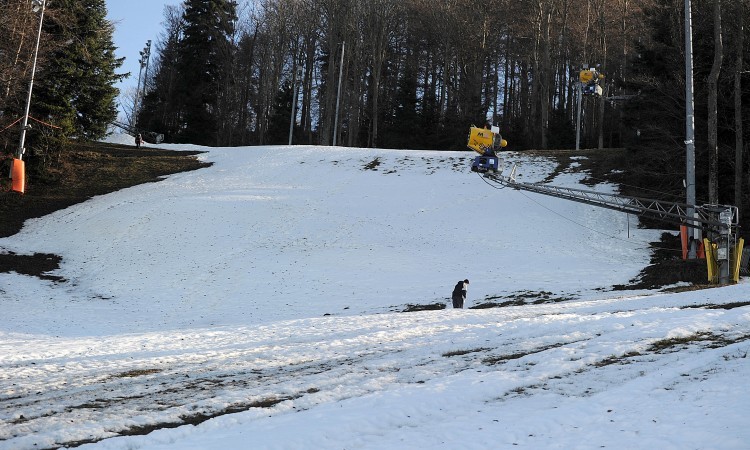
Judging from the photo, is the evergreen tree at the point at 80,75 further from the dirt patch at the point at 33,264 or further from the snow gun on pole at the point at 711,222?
the snow gun on pole at the point at 711,222

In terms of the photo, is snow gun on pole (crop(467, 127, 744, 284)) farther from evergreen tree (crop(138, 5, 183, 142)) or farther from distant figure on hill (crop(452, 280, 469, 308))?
evergreen tree (crop(138, 5, 183, 142))

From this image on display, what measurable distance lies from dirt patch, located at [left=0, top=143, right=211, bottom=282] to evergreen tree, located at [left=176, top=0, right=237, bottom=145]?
14.6 metres

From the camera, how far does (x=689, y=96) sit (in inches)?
914

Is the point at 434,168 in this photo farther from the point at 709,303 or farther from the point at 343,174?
the point at 709,303

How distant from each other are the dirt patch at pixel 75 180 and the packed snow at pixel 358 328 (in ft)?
3.97

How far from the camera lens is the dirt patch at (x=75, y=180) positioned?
97.9 ft

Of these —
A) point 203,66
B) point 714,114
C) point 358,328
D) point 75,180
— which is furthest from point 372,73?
point 358,328

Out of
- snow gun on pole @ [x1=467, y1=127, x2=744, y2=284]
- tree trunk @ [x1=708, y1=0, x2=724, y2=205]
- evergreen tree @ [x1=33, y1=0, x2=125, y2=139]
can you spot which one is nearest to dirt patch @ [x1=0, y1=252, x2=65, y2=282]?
evergreen tree @ [x1=33, y1=0, x2=125, y2=139]

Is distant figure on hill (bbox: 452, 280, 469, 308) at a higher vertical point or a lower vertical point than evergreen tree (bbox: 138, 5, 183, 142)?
lower

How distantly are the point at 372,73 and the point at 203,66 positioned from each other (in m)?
17.8

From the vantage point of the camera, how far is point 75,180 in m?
42.5

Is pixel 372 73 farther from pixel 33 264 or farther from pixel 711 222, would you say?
pixel 711 222

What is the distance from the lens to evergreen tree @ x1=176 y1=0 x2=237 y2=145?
6719 centimetres

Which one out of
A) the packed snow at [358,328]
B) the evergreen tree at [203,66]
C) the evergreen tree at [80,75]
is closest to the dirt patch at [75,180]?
the packed snow at [358,328]
